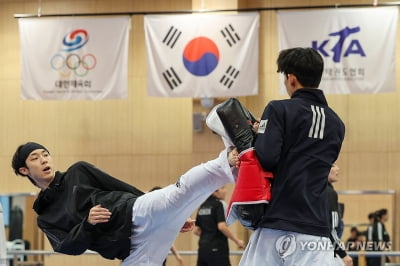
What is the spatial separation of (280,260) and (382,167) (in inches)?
405

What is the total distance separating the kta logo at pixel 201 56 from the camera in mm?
13367

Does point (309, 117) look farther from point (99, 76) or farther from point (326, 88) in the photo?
point (99, 76)

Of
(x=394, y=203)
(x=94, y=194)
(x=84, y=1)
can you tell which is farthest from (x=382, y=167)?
(x=94, y=194)

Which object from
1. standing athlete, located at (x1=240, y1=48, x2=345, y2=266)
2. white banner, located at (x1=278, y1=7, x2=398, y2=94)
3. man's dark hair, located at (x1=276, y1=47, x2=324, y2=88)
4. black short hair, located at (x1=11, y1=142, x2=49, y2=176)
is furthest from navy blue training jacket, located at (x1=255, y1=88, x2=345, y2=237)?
white banner, located at (x1=278, y1=7, x2=398, y2=94)

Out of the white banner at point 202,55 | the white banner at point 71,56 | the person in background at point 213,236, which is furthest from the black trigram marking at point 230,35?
the person in background at point 213,236

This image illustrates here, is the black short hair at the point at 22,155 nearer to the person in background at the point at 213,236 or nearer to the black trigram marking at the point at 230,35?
the person in background at the point at 213,236

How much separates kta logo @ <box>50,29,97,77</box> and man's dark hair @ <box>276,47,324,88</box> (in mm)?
9623

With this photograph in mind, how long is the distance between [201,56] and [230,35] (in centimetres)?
61

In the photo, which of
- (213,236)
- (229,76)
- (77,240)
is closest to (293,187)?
(77,240)

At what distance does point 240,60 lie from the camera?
13227mm

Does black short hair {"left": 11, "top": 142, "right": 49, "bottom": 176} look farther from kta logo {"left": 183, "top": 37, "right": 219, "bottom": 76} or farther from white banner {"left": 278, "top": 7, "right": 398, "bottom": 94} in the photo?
white banner {"left": 278, "top": 7, "right": 398, "bottom": 94}

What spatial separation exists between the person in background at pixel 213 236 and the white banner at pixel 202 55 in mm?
2622

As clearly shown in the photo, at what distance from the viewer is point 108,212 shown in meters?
5.92

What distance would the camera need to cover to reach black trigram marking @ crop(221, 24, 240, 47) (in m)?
13.3
